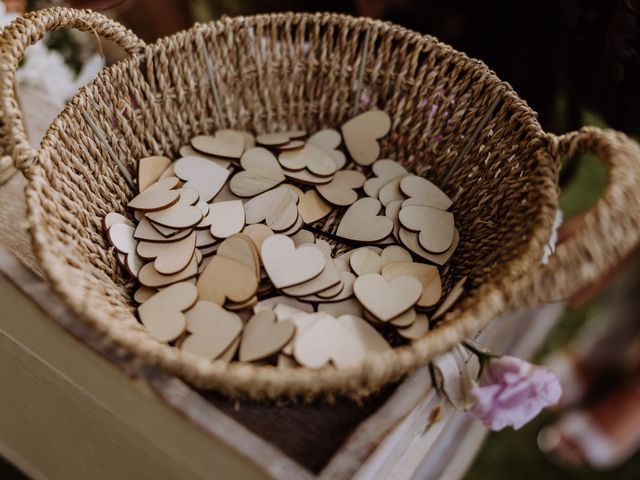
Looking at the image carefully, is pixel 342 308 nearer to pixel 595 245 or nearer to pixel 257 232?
pixel 257 232

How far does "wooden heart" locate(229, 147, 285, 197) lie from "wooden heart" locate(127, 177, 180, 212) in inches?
3.6

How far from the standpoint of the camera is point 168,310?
0.63 metres

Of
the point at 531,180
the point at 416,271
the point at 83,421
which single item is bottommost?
the point at 83,421

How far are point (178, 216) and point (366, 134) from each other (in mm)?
311

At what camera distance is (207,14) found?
161 cm

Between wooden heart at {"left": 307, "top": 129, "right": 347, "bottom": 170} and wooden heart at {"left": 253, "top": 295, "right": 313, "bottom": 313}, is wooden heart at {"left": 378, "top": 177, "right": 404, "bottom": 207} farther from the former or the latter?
wooden heart at {"left": 253, "top": 295, "right": 313, "bottom": 313}

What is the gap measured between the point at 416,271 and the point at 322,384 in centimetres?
27

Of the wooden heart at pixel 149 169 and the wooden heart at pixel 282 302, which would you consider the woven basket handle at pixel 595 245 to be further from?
the wooden heart at pixel 149 169

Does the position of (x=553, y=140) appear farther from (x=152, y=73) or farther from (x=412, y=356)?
(x=152, y=73)

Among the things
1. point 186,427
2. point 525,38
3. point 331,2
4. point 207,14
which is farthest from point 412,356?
point 207,14

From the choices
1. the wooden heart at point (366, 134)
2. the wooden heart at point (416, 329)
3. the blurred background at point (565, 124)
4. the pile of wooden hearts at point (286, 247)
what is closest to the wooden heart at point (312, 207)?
the pile of wooden hearts at point (286, 247)

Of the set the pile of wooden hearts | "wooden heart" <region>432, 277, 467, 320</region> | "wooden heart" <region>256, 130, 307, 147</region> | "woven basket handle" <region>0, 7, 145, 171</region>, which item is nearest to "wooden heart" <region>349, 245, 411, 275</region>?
the pile of wooden hearts

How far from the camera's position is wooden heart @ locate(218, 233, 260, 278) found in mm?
687

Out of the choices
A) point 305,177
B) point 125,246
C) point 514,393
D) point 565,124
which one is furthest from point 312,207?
point 565,124
